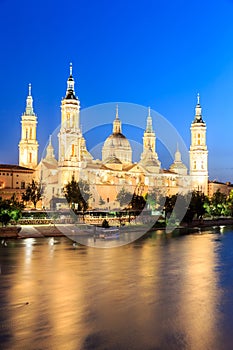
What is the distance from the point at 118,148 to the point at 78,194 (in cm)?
2183

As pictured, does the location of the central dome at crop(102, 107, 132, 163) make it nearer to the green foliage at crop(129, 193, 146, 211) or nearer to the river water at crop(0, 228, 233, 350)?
the green foliage at crop(129, 193, 146, 211)

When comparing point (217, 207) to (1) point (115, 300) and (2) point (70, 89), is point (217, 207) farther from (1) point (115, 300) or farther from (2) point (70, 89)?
(1) point (115, 300)

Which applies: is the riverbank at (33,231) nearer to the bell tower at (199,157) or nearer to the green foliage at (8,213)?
the green foliage at (8,213)

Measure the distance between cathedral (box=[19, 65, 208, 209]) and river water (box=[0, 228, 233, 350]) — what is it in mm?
28639

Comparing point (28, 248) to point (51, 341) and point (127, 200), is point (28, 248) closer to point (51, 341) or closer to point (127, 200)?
point (51, 341)

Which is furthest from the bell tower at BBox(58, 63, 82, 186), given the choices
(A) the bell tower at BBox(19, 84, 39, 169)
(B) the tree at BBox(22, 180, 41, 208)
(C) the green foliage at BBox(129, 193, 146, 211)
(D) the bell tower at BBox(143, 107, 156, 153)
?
(D) the bell tower at BBox(143, 107, 156, 153)

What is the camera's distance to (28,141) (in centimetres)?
6788

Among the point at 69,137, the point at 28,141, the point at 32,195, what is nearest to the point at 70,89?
the point at 69,137

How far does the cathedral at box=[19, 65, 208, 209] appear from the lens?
59344 millimetres

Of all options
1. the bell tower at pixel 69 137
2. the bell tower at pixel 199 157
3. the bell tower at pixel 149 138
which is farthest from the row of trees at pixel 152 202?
the bell tower at pixel 149 138

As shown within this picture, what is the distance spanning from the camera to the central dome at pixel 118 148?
73875 mm

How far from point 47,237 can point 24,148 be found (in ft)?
100

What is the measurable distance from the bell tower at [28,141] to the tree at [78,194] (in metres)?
12.4

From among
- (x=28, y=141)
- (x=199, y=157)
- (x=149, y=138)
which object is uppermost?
(x=149, y=138)
